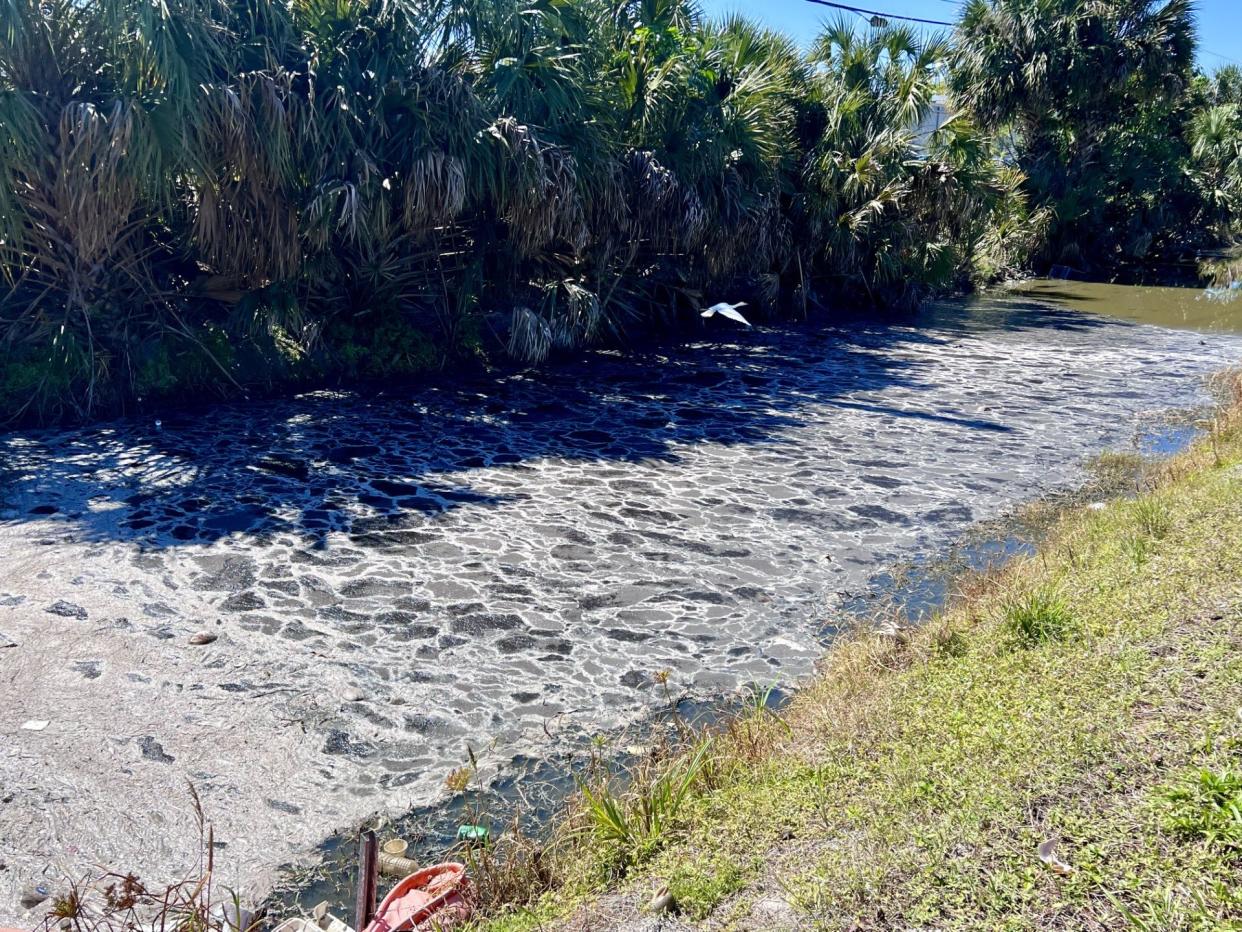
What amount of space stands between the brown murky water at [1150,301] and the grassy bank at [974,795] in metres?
18.4

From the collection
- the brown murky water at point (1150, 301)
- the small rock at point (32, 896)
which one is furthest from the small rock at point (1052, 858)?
the brown murky water at point (1150, 301)

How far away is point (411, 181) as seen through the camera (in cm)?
1183

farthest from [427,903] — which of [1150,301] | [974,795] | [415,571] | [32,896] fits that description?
[1150,301]

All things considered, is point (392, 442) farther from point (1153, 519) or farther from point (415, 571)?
point (1153, 519)

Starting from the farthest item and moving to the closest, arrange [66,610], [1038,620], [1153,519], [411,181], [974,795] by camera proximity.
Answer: [411,181]
[1153,519]
[66,610]
[1038,620]
[974,795]

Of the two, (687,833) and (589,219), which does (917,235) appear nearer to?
(589,219)

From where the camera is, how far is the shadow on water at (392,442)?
7816mm

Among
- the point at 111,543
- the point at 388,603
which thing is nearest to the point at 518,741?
the point at 388,603

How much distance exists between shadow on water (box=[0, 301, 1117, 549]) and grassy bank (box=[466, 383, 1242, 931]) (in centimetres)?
401

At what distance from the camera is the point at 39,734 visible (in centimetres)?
467

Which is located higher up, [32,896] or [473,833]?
[473,833]

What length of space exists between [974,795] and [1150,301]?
82.7 feet

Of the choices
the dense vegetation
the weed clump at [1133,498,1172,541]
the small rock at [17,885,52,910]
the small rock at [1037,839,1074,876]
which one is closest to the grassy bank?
the small rock at [1037,839,1074,876]

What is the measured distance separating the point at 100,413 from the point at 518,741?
25.9 ft
